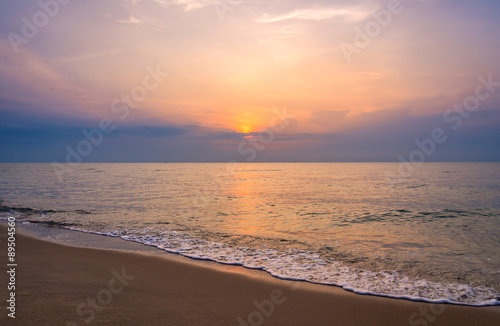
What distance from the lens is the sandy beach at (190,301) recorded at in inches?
211

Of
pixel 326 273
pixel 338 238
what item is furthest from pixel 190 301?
pixel 338 238

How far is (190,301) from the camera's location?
6.14 metres

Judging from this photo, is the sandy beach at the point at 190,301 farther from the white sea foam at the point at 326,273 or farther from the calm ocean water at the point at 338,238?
the calm ocean water at the point at 338,238

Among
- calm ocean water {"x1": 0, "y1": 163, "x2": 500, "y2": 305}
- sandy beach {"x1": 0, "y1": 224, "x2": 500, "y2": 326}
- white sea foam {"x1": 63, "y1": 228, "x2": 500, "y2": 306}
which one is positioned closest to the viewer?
sandy beach {"x1": 0, "y1": 224, "x2": 500, "y2": 326}

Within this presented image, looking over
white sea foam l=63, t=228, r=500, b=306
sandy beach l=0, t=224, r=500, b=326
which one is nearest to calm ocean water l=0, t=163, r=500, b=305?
white sea foam l=63, t=228, r=500, b=306

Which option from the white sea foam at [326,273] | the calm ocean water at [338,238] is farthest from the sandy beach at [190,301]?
the calm ocean water at [338,238]

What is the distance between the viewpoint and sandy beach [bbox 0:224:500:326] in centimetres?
535

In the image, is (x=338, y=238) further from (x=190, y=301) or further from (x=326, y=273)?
(x=190, y=301)

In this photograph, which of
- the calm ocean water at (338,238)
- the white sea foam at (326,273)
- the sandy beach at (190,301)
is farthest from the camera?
the calm ocean water at (338,238)

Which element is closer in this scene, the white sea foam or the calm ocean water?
the white sea foam

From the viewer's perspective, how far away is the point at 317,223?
16.0 m

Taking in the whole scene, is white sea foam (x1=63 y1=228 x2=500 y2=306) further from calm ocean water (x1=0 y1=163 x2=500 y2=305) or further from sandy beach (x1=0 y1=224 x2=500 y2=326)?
sandy beach (x1=0 y1=224 x2=500 y2=326)

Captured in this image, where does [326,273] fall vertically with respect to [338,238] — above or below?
below

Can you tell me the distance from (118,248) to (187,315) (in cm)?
658
